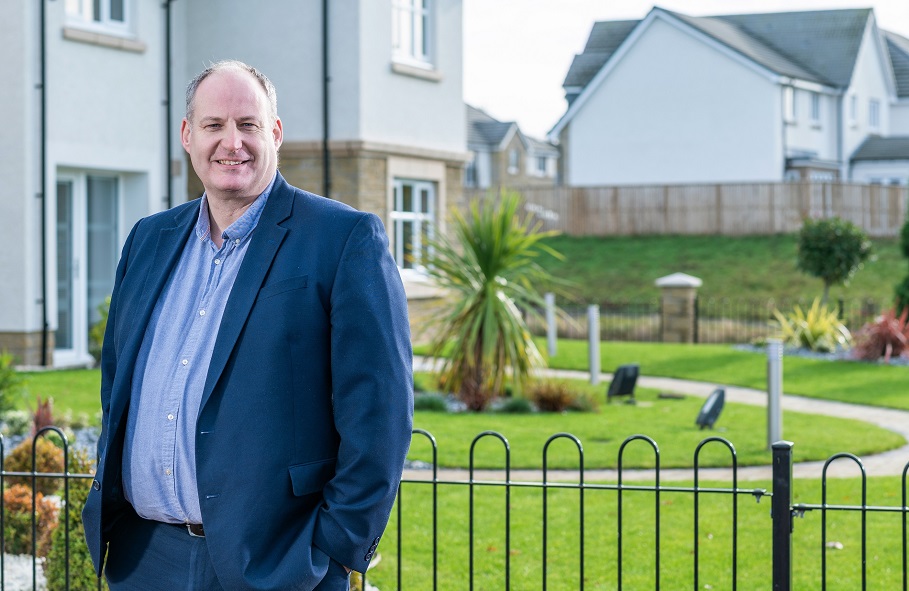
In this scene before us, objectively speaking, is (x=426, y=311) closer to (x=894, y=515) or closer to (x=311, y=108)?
(x=311, y=108)

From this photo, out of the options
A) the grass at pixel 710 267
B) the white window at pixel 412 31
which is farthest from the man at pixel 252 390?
the grass at pixel 710 267

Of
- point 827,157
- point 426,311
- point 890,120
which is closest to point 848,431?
point 426,311

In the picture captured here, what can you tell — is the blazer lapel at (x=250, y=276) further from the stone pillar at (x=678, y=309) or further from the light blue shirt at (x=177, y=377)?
the stone pillar at (x=678, y=309)

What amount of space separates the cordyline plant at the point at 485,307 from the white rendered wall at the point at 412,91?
548cm

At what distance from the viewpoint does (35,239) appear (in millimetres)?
15406

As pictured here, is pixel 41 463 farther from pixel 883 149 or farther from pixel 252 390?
pixel 883 149

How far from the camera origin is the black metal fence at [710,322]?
22.1 m

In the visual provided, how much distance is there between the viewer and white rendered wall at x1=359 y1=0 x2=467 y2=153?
18516 mm

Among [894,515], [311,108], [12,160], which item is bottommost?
[894,515]

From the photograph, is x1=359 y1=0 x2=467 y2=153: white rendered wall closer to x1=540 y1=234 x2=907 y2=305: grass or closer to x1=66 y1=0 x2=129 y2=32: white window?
x1=66 y1=0 x2=129 y2=32: white window

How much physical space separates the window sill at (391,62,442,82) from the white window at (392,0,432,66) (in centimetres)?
25

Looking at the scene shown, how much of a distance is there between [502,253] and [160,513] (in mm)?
10355

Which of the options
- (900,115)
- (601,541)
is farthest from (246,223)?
(900,115)

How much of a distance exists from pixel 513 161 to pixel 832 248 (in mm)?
42910
